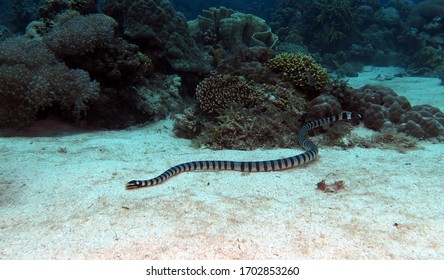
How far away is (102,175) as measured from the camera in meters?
3.46

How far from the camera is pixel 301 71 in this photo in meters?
6.11

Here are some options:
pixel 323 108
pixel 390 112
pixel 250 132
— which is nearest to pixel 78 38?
pixel 250 132

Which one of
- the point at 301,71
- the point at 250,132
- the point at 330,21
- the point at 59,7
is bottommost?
the point at 250,132

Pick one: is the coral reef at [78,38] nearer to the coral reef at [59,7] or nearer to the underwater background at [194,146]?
the underwater background at [194,146]

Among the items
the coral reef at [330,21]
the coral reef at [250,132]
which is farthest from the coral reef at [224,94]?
the coral reef at [330,21]

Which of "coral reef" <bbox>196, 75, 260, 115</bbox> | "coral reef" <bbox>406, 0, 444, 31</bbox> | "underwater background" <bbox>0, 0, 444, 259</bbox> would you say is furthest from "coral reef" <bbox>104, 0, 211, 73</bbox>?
"coral reef" <bbox>406, 0, 444, 31</bbox>

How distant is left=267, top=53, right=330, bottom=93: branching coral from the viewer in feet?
19.9

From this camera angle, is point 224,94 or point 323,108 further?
point 224,94

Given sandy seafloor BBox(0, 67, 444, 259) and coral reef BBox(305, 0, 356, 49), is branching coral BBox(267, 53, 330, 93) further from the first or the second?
coral reef BBox(305, 0, 356, 49)

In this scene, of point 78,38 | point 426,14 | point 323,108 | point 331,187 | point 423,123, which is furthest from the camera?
point 426,14

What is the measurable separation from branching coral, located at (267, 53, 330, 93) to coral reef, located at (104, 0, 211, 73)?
2.96 metres

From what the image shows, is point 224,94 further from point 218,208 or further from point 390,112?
point 218,208

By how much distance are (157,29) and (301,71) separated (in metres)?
4.15

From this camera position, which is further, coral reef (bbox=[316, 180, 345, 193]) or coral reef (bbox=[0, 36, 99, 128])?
coral reef (bbox=[0, 36, 99, 128])
